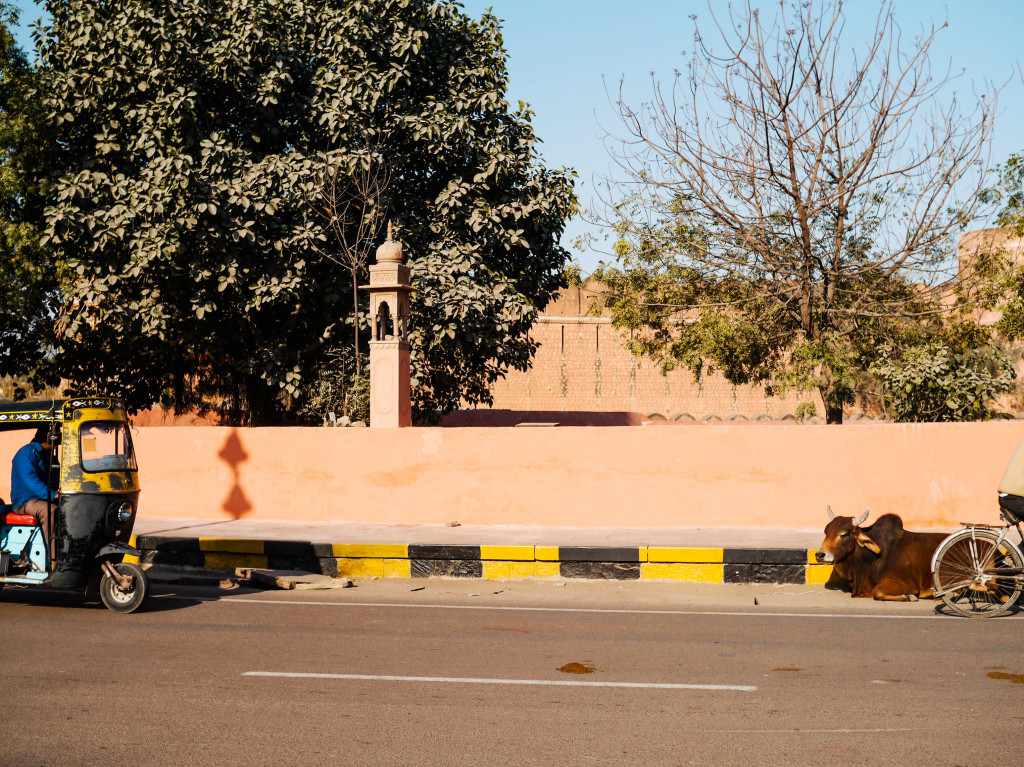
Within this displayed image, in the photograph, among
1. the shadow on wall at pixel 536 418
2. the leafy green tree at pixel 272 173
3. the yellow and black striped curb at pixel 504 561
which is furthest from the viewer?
the shadow on wall at pixel 536 418

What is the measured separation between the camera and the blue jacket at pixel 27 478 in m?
8.30

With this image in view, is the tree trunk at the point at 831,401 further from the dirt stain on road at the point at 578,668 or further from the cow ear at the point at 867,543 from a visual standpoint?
the dirt stain on road at the point at 578,668

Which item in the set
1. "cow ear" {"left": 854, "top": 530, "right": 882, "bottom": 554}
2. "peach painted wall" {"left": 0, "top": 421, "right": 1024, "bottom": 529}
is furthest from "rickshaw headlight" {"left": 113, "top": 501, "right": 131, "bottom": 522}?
"cow ear" {"left": 854, "top": 530, "right": 882, "bottom": 554}

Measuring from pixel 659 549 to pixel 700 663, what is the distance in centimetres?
401

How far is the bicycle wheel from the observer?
26.2ft

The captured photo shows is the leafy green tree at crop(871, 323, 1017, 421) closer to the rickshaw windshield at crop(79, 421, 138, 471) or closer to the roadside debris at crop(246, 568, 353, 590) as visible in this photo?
the roadside debris at crop(246, 568, 353, 590)

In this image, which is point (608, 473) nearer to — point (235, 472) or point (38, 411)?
point (235, 472)

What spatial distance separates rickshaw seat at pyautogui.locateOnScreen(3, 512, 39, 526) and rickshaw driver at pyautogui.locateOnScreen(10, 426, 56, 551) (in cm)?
3

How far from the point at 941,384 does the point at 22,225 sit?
54.6 ft

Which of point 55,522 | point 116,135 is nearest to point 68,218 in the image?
point 116,135

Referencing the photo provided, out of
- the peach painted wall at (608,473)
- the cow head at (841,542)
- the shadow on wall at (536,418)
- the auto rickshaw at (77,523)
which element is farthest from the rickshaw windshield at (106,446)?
the shadow on wall at (536,418)

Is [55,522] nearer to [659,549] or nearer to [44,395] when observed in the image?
[659,549]

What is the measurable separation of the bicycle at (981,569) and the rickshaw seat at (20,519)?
7.69 m

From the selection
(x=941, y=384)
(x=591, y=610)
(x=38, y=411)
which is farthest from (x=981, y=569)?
(x=941, y=384)
